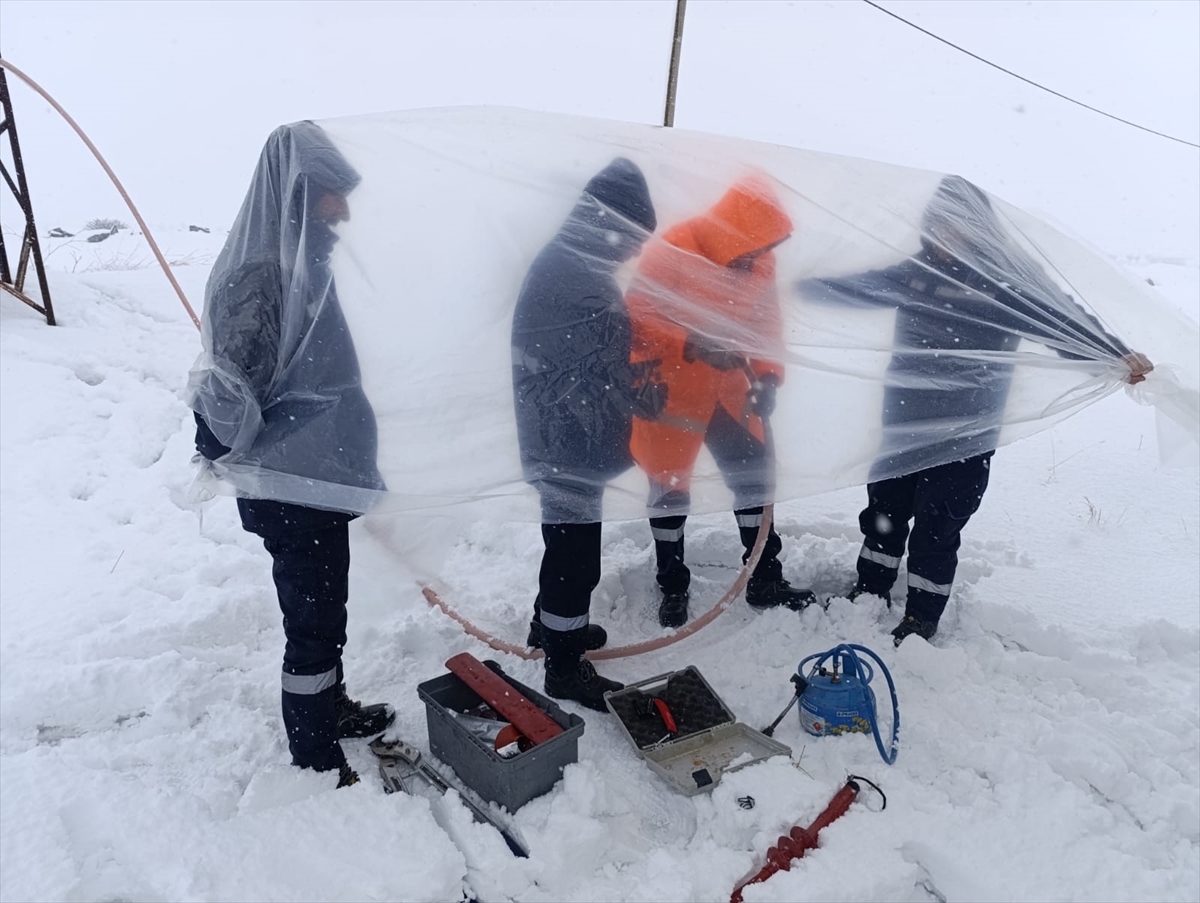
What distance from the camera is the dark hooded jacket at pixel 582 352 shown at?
205 centimetres

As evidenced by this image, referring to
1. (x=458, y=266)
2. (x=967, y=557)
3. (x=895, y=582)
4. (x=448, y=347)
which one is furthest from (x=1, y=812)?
(x=967, y=557)

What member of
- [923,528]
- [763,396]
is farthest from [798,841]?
[923,528]

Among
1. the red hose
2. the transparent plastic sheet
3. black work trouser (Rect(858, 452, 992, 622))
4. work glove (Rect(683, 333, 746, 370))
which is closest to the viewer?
the red hose

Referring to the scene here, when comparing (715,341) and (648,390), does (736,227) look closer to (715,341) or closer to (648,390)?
(715,341)

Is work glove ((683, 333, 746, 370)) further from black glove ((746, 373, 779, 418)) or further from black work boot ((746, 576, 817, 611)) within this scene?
black work boot ((746, 576, 817, 611))

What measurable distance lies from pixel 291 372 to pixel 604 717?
1.37m

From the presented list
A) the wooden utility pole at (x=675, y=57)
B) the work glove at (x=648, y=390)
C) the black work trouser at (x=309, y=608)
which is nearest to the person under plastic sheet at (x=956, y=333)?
the work glove at (x=648, y=390)

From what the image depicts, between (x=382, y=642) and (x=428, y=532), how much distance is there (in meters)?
0.49

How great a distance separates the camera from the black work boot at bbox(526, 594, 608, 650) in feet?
9.53

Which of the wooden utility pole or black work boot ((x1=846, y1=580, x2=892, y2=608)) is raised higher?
the wooden utility pole

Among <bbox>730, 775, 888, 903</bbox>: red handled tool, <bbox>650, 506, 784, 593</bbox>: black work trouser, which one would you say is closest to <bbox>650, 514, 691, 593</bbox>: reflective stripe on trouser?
<bbox>650, 506, 784, 593</bbox>: black work trouser

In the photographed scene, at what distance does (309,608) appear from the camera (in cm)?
213

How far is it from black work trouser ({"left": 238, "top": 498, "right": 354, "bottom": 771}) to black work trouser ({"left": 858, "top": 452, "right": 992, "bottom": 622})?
1.91 metres

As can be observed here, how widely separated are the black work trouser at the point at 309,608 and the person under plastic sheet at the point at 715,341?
0.84 metres
